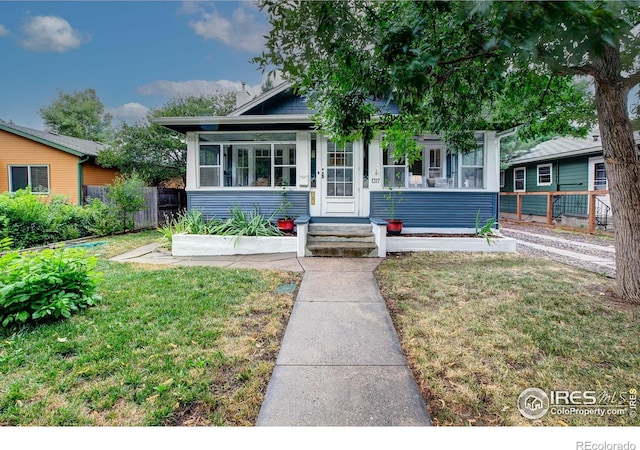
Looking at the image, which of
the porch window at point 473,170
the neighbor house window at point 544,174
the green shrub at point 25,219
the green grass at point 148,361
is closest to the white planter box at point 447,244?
the porch window at point 473,170

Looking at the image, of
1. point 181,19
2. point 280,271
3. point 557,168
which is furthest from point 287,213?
point 557,168

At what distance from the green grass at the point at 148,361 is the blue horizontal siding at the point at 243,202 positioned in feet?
13.2

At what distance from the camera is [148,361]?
2.26 m

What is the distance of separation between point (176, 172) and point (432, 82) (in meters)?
13.0

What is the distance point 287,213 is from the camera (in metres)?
7.66

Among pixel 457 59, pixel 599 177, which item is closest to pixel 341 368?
pixel 457 59

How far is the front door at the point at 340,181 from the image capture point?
7.68m

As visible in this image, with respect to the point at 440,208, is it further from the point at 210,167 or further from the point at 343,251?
the point at 210,167

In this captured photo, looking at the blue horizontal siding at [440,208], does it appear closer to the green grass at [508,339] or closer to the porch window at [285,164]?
the porch window at [285,164]

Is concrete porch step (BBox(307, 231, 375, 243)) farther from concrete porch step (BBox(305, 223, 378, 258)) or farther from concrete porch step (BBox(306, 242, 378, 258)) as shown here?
concrete porch step (BBox(306, 242, 378, 258))

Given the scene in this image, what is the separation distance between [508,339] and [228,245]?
17.3ft
